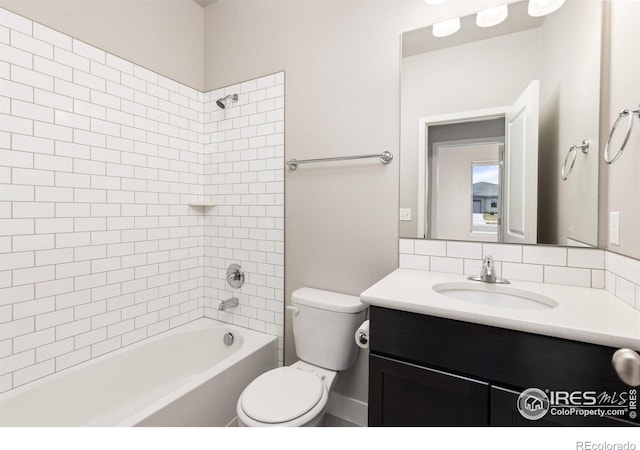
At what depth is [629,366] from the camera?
0.64 metres

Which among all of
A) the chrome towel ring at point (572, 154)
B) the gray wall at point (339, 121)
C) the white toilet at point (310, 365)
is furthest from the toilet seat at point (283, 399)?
the chrome towel ring at point (572, 154)

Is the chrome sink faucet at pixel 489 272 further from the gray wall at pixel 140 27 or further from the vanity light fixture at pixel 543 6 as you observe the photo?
the gray wall at pixel 140 27

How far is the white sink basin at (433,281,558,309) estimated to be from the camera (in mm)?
1167

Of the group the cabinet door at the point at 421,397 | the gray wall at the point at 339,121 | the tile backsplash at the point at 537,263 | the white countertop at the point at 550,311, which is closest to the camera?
the white countertop at the point at 550,311

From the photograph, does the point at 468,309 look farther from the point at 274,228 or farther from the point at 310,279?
the point at 274,228

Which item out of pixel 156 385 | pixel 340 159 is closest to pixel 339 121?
pixel 340 159

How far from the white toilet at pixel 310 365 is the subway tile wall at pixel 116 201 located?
36 cm

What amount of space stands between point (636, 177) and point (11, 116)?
7.95 feet

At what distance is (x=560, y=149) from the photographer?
127 centimetres

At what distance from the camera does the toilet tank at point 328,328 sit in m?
1.55

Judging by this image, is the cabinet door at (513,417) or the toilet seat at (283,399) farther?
the toilet seat at (283,399)

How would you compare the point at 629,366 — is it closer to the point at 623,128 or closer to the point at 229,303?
the point at 623,128

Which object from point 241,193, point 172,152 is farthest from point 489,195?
point 172,152

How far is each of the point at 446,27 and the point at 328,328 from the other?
1602 millimetres
